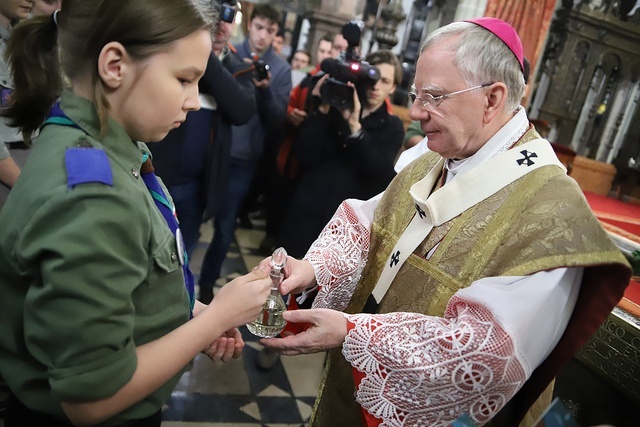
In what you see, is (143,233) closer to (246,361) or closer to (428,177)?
(428,177)

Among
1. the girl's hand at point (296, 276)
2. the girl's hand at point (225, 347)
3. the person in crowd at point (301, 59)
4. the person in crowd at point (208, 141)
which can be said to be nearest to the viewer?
the girl's hand at point (225, 347)

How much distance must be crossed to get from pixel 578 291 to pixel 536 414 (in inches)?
18.9

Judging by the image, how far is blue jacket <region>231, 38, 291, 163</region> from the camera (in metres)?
3.26

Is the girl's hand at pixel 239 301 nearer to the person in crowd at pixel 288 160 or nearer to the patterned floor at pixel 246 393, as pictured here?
the patterned floor at pixel 246 393

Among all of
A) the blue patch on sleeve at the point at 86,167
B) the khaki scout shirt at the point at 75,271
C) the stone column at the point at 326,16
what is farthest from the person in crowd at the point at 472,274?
the stone column at the point at 326,16

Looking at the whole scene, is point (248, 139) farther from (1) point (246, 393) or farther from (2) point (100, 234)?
(2) point (100, 234)

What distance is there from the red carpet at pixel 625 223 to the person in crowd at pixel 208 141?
6.79 feet

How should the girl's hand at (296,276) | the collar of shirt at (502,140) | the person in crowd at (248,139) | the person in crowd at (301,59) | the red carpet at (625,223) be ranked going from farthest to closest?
the person in crowd at (301,59) < the person in crowd at (248,139) < the red carpet at (625,223) < the girl's hand at (296,276) < the collar of shirt at (502,140)

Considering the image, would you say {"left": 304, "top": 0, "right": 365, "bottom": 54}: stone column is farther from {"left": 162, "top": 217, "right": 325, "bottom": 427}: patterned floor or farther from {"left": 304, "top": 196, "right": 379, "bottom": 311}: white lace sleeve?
{"left": 304, "top": 196, "right": 379, "bottom": 311}: white lace sleeve

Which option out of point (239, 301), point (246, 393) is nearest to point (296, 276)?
point (239, 301)

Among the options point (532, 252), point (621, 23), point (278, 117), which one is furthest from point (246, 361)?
point (621, 23)

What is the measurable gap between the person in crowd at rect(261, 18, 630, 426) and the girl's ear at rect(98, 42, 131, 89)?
29.0 inches

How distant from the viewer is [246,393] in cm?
255

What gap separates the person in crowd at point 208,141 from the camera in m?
2.49
